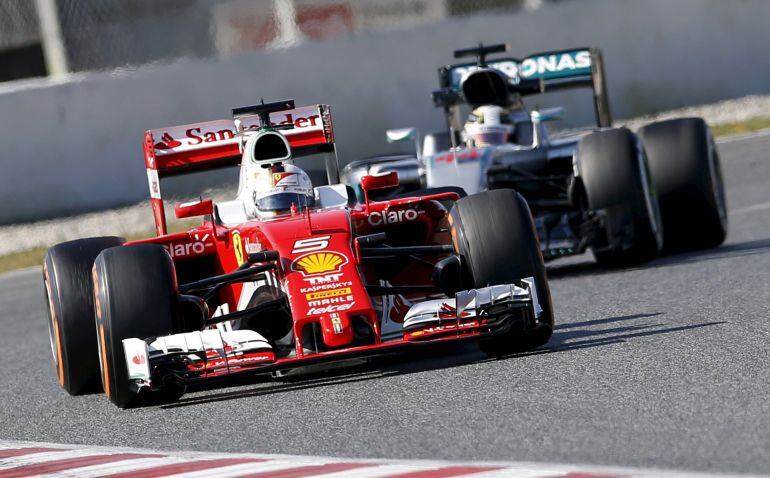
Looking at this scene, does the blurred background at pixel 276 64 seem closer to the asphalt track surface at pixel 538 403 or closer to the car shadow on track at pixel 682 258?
the car shadow on track at pixel 682 258

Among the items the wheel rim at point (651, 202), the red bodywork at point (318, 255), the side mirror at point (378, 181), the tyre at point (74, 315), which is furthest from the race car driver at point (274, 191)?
the wheel rim at point (651, 202)

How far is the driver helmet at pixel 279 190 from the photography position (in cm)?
927

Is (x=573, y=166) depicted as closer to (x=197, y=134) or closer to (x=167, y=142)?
(x=197, y=134)

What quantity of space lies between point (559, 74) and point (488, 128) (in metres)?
0.94

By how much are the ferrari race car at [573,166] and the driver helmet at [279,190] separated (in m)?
3.30

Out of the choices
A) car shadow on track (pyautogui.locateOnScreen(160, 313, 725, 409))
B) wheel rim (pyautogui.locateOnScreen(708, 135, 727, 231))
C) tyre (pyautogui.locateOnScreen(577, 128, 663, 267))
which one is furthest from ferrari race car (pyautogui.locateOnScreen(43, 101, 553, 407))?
wheel rim (pyautogui.locateOnScreen(708, 135, 727, 231))

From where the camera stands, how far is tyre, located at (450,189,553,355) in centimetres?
808

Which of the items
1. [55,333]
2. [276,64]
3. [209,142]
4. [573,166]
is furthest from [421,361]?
[276,64]

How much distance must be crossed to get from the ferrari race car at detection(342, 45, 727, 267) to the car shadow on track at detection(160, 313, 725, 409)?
10.4 feet

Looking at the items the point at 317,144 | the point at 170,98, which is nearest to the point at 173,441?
the point at 317,144

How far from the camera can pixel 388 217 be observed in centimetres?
900

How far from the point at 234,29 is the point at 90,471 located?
16822 millimetres

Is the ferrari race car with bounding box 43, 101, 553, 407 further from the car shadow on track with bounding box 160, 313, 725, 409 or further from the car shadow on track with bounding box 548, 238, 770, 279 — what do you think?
the car shadow on track with bounding box 548, 238, 770, 279

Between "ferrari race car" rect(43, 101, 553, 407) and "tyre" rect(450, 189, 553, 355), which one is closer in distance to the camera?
"ferrari race car" rect(43, 101, 553, 407)
